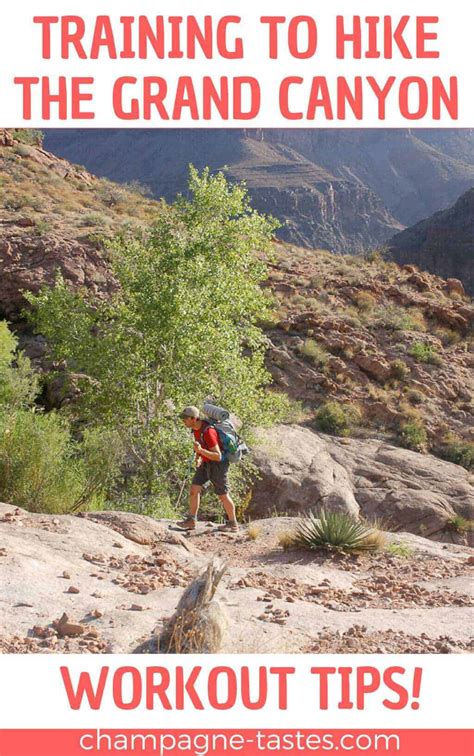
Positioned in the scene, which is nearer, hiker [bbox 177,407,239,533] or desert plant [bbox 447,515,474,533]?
hiker [bbox 177,407,239,533]

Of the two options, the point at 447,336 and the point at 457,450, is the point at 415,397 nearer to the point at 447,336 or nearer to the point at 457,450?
the point at 457,450

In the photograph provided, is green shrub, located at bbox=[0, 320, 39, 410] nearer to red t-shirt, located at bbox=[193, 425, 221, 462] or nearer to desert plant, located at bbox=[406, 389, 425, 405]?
red t-shirt, located at bbox=[193, 425, 221, 462]

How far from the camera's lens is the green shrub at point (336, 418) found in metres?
18.3

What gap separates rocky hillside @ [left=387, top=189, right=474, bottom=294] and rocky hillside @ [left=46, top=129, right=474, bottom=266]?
3978cm

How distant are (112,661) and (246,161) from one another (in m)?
115

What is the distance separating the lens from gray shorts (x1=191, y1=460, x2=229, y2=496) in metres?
9.48

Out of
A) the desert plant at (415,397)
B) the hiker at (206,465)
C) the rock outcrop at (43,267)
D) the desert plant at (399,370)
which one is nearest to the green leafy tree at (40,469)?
the hiker at (206,465)

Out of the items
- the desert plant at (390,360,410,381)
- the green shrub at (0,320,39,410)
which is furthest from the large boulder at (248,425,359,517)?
the desert plant at (390,360,410,381)

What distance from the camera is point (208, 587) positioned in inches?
185

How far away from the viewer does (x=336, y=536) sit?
8.42 m

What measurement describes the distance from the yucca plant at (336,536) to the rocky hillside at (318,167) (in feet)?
287

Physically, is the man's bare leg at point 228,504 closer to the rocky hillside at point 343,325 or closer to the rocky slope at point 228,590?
the rocky slope at point 228,590

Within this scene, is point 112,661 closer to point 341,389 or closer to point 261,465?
point 261,465

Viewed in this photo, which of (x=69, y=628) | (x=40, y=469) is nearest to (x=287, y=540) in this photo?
(x=40, y=469)
